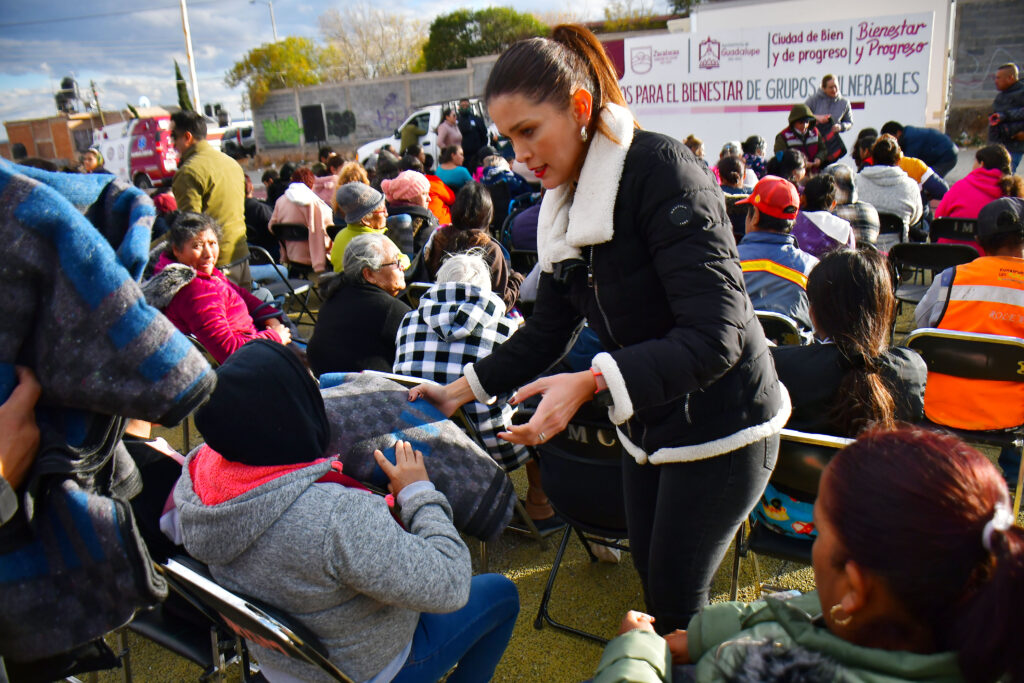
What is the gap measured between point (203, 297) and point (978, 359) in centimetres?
352

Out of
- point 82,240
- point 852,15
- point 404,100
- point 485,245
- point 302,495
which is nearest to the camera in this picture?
point 82,240

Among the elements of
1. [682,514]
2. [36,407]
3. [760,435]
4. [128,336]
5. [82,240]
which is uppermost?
[82,240]

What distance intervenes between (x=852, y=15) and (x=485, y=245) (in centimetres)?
1268

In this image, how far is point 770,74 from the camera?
39.6 feet

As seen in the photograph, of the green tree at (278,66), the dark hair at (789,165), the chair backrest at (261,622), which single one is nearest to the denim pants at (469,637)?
the chair backrest at (261,622)

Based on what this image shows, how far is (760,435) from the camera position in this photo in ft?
4.90

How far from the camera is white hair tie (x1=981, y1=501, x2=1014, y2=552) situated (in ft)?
2.87

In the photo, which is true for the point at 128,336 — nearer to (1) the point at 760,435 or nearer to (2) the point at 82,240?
(2) the point at 82,240

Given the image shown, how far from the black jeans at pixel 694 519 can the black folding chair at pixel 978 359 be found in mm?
1452

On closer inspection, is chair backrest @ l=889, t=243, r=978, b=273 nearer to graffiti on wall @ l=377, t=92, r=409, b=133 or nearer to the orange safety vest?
the orange safety vest

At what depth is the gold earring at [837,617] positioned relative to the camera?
100 centimetres

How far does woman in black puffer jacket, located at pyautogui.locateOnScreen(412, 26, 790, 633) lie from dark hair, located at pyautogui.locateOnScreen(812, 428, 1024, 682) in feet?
1.33

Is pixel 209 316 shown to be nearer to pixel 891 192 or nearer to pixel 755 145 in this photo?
pixel 891 192

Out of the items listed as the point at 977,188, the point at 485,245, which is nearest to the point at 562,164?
the point at 485,245
